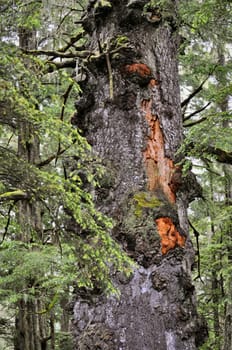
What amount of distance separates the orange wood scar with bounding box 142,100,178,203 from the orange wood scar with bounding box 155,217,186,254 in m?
0.18

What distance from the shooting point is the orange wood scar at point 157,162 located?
285 cm

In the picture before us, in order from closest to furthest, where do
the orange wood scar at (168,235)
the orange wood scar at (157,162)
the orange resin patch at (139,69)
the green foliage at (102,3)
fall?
the orange wood scar at (168,235) → the orange wood scar at (157,162) → the orange resin patch at (139,69) → the green foliage at (102,3)

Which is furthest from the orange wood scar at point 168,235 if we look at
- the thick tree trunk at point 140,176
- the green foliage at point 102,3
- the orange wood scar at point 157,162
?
the green foliage at point 102,3

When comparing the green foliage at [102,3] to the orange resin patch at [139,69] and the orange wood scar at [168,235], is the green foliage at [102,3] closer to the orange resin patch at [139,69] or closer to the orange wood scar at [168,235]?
the orange resin patch at [139,69]

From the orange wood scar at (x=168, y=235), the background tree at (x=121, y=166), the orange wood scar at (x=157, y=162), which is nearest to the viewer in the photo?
the background tree at (x=121, y=166)

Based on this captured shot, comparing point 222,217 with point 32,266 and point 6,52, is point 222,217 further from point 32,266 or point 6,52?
point 6,52

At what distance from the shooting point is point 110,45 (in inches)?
121

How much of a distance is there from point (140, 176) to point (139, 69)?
821 millimetres

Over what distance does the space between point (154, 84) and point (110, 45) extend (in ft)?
1.39

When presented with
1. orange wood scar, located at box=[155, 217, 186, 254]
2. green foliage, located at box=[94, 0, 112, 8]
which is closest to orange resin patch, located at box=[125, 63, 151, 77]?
green foliage, located at box=[94, 0, 112, 8]

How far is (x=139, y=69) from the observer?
3.09m

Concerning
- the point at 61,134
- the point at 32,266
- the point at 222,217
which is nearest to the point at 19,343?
the point at 32,266

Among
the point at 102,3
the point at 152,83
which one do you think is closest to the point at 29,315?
the point at 152,83

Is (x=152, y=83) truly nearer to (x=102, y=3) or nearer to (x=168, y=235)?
(x=102, y=3)
